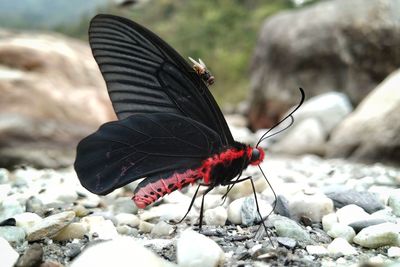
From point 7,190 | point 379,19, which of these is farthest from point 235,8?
point 7,190

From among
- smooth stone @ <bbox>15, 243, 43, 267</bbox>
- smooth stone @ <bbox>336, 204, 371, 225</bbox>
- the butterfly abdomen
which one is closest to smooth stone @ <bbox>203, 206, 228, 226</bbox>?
the butterfly abdomen

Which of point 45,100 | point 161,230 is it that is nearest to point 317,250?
point 161,230

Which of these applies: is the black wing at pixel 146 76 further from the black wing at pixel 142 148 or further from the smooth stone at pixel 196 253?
the smooth stone at pixel 196 253

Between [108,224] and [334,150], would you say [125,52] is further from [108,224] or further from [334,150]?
[334,150]

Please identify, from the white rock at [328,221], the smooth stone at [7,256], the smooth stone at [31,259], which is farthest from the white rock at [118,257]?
the white rock at [328,221]

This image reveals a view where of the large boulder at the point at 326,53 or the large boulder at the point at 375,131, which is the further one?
the large boulder at the point at 326,53

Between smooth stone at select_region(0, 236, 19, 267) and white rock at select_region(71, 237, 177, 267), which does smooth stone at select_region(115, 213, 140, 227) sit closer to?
smooth stone at select_region(0, 236, 19, 267)

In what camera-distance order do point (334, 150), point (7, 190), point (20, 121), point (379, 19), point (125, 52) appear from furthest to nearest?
point (379, 19), point (334, 150), point (20, 121), point (7, 190), point (125, 52)
